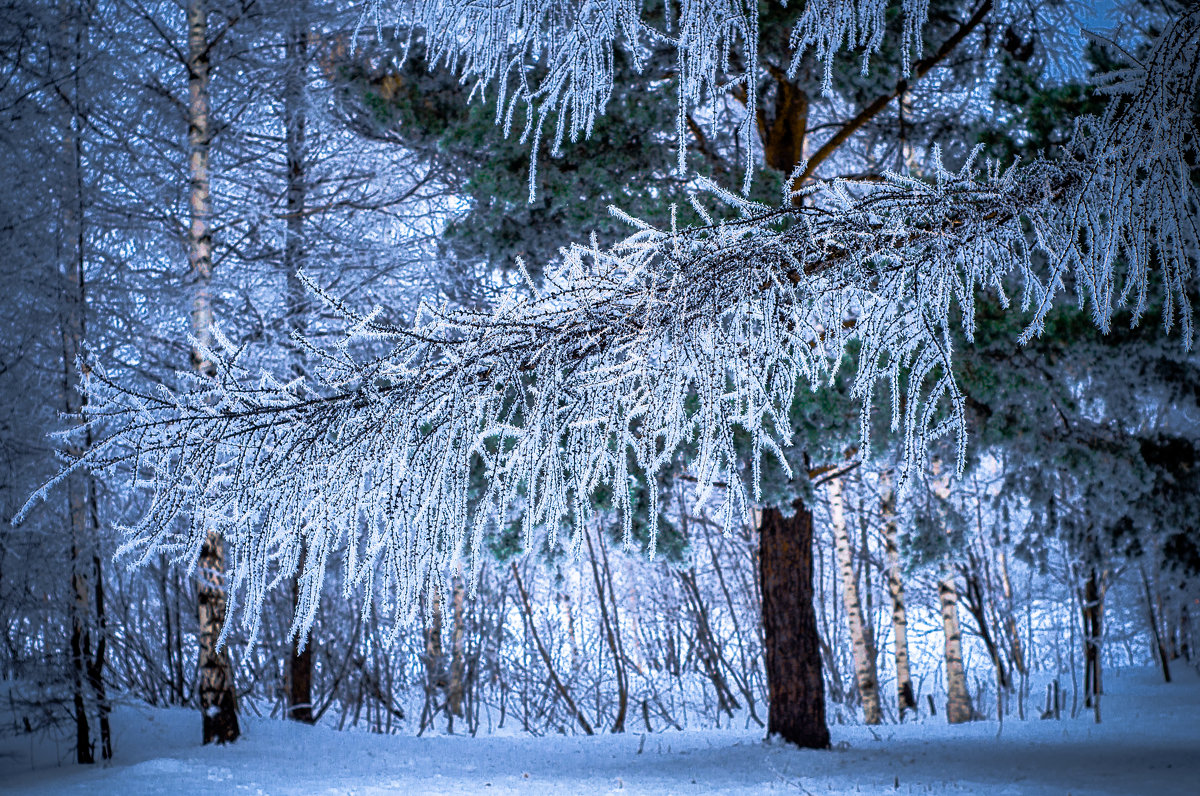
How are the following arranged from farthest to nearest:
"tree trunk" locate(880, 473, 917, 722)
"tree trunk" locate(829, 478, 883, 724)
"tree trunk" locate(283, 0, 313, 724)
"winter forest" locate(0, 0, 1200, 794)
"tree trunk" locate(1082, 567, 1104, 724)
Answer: "tree trunk" locate(1082, 567, 1104, 724), "tree trunk" locate(880, 473, 917, 722), "tree trunk" locate(829, 478, 883, 724), "tree trunk" locate(283, 0, 313, 724), "winter forest" locate(0, 0, 1200, 794)

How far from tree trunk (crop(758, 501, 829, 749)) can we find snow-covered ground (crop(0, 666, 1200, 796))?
1.02 feet

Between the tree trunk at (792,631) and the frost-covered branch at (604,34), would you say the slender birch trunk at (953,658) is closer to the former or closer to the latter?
the tree trunk at (792,631)

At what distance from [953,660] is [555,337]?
1107 cm

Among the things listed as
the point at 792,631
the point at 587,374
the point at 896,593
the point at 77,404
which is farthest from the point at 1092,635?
the point at 77,404

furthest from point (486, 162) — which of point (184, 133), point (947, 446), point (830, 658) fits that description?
point (830, 658)

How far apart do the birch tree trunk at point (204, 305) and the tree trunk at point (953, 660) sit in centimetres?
859

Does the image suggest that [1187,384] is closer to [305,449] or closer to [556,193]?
[556,193]

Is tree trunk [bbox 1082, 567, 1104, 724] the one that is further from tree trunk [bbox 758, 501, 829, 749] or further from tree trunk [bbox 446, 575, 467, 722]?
tree trunk [bbox 446, 575, 467, 722]

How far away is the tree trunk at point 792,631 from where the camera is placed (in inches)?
316

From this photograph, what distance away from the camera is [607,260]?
2934 mm

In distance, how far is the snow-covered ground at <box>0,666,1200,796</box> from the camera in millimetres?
6496

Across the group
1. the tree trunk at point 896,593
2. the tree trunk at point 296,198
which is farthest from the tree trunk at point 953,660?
the tree trunk at point 296,198

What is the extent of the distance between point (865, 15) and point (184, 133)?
7.68 m

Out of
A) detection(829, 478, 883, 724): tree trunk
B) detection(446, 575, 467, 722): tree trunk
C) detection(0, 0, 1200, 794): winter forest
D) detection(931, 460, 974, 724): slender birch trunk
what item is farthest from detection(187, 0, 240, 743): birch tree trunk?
detection(931, 460, 974, 724): slender birch trunk
